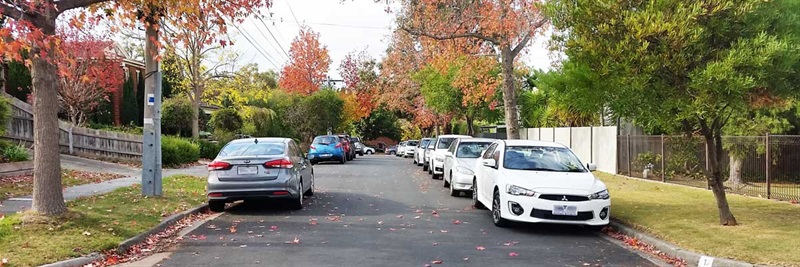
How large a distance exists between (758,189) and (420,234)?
10.3 m

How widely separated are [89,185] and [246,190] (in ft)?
19.4

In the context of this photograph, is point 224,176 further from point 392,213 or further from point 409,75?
point 409,75

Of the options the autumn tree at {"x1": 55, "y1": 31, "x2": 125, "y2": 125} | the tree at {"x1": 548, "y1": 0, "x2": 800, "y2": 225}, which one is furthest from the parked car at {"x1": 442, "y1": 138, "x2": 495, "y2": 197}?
the autumn tree at {"x1": 55, "y1": 31, "x2": 125, "y2": 125}

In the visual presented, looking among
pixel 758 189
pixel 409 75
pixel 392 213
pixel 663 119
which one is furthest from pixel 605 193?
pixel 409 75

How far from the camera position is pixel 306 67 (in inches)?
1957

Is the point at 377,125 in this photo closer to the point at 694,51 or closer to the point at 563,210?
the point at 563,210

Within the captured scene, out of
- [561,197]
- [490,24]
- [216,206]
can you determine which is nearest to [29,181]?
[216,206]

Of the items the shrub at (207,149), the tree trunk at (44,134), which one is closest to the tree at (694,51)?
the tree trunk at (44,134)

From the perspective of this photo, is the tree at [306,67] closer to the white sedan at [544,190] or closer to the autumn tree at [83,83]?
the autumn tree at [83,83]

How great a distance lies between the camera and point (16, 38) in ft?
24.8

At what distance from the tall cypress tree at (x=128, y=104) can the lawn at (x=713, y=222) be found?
2760 centimetres

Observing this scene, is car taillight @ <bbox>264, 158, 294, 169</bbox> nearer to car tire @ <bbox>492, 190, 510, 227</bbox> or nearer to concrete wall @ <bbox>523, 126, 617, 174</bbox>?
car tire @ <bbox>492, 190, 510, 227</bbox>

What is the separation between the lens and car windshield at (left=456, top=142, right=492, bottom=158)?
16.1 meters

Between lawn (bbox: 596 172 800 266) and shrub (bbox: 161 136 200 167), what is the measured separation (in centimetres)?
1600
